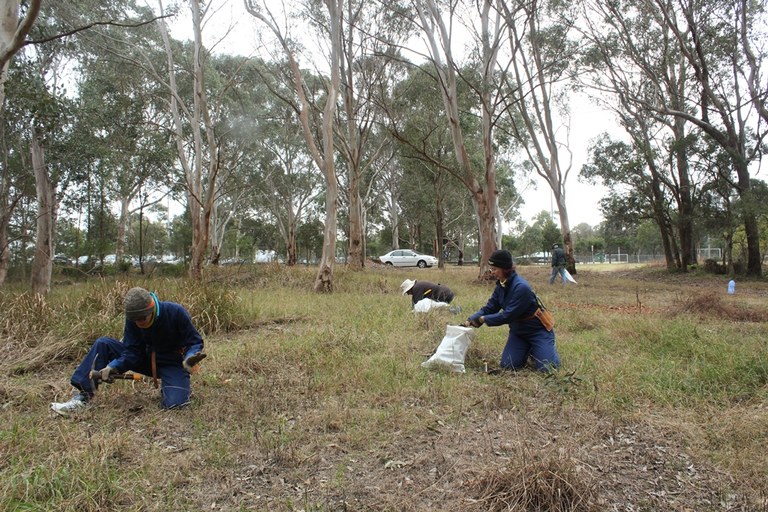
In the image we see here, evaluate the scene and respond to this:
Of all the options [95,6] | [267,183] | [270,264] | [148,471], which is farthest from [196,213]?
[267,183]

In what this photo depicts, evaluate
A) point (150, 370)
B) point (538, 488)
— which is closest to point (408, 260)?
point (150, 370)

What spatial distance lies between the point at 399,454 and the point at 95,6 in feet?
Result: 51.1

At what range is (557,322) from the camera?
7.38m

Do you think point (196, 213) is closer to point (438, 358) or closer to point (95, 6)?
point (95, 6)

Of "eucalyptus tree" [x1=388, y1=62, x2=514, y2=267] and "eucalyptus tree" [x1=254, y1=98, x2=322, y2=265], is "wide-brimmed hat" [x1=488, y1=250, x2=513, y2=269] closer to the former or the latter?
"eucalyptus tree" [x1=388, y1=62, x2=514, y2=267]

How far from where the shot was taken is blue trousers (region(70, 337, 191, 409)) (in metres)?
3.92

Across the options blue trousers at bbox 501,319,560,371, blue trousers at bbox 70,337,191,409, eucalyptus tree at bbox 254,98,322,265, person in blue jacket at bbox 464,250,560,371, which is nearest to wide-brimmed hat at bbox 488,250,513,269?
person in blue jacket at bbox 464,250,560,371

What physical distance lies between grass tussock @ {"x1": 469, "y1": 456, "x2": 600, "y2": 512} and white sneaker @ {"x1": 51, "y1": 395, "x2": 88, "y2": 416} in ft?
10.7

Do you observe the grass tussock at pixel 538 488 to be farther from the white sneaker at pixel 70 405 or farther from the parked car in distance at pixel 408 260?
the parked car in distance at pixel 408 260

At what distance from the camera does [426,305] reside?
8039 millimetres

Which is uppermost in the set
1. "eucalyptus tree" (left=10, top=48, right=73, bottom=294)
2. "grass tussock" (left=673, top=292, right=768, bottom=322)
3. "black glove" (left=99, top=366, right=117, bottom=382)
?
"eucalyptus tree" (left=10, top=48, right=73, bottom=294)

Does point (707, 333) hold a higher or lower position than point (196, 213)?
lower

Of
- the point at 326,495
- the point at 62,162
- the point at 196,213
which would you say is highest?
the point at 62,162

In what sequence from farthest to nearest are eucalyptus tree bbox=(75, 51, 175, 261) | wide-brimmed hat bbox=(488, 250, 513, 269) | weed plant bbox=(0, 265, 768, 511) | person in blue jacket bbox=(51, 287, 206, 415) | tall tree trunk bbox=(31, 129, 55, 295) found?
eucalyptus tree bbox=(75, 51, 175, 261)
tall tree trunk bbox=(31, 129, 55, 295)
wide-brimmed hat bbox=(488, 250, 513, 269)
person in blue jacket bbox=(51, 287, 206, 415)
weed plant bbox=(0, 265, 768, 511)
